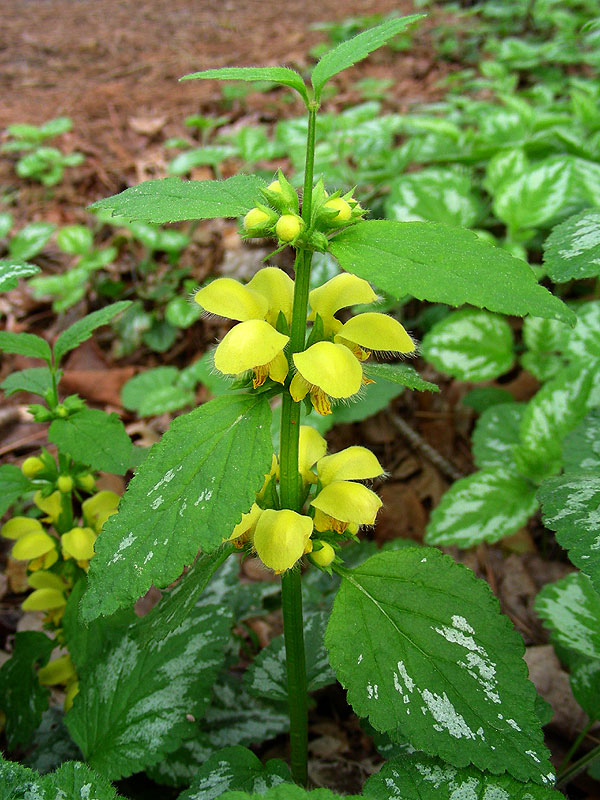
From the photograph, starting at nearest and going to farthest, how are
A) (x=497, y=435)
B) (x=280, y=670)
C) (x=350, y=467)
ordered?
1. (x=350, y=467)
2. (x=280, y=670)
3. (x=497, y=435)

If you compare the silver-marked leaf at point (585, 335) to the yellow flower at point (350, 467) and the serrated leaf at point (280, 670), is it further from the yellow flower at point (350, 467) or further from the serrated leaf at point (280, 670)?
the serrated leaf at point (280, 670)

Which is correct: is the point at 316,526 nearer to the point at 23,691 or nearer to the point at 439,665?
the point at 439,665

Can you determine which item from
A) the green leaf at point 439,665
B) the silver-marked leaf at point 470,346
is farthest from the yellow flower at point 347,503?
the silver-marked leaf at point 470,346

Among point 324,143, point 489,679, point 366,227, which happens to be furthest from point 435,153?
point 489,679

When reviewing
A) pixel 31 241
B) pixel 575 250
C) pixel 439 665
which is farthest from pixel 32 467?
pixel 31 241

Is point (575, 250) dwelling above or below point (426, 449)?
above

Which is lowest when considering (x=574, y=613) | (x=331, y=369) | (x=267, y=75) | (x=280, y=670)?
(x=280, y=670)

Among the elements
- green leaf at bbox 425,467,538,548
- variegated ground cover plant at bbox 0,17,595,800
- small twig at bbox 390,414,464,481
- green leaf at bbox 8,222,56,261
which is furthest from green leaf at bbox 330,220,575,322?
green leaf at bbox 8,222,56,261
